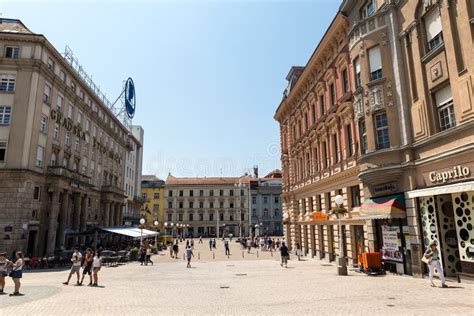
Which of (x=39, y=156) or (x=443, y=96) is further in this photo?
(x=39, y=156)

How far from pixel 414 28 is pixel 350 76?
19.5 ft

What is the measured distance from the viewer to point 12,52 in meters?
32.7

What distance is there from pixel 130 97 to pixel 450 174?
53.7 meters

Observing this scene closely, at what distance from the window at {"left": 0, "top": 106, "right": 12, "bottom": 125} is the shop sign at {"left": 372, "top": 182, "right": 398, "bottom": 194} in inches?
1260

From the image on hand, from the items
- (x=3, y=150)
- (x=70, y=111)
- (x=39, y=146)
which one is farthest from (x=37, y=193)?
(x=70, y=111)

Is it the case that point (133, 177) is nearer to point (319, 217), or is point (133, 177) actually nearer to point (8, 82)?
point (8, 82)

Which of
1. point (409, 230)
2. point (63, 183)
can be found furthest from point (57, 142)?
point (409, 230)

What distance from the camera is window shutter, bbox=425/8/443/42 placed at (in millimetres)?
15742

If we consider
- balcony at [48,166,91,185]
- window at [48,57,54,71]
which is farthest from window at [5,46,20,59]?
balcony at [48,166,91,185]

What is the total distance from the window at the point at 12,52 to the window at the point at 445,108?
116 ft

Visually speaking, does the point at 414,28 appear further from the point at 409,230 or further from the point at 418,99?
the point at 409,230

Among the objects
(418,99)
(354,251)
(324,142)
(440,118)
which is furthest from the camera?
(324,142)

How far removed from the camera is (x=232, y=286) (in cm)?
1598

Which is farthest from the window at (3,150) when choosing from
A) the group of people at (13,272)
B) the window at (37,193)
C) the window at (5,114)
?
the group of people at (13,272)
